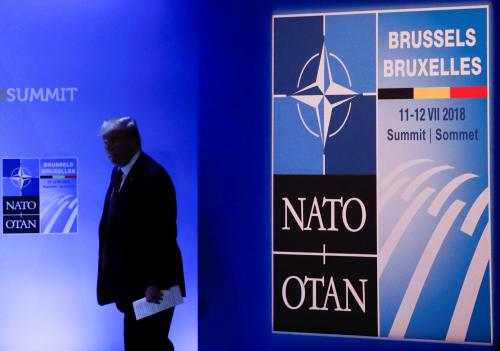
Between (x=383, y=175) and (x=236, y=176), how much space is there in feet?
2.90

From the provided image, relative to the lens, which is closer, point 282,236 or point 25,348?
point 282,236

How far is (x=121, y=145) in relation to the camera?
10.7 ft

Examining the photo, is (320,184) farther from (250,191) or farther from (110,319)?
(110,319)

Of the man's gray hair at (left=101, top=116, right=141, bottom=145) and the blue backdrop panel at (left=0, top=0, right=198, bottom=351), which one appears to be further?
the blue backdrop panel at (left=0, top=0, right=198, bottom=351)

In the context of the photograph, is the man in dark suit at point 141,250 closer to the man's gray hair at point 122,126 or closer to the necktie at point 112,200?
the necktie at point 112,200

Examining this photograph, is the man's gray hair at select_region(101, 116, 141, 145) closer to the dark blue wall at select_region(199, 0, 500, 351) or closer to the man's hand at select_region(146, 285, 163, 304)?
the dark blue wall at select_region(199, 0, 500, 351)

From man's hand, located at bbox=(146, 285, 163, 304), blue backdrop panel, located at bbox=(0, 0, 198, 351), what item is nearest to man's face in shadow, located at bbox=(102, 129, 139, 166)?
blue backdrop panel, located at bbox=(0, 0, 198, 351)

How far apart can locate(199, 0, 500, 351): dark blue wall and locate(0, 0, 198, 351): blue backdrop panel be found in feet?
0.37

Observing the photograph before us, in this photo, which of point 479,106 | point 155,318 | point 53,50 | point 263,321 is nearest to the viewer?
point 155,318

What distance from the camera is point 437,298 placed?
3.45 meters

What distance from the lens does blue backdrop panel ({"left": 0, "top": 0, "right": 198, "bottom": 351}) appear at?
12.4 feet

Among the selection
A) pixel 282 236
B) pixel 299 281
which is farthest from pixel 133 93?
A: pixel 299 281

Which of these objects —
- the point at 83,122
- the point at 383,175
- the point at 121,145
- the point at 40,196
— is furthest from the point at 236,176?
the point at 40,196

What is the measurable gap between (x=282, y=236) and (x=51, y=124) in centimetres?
168
